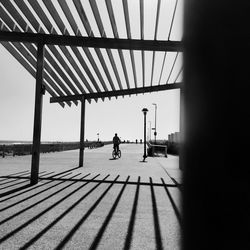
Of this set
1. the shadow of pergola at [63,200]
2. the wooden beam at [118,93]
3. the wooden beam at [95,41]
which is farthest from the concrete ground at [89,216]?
the wooden beam at [118,93]

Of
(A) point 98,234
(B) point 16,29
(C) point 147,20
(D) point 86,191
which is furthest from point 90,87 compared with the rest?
(A) point 98,234

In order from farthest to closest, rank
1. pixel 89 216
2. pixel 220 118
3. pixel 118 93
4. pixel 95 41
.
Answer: pixel 118 93, pixel 95 41, pixel 220 118, pixel 89 216

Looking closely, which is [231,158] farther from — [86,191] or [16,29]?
[16,29]

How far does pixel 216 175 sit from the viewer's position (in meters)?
8.67

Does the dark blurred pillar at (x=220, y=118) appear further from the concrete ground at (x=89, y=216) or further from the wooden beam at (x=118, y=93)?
the wooden beam at (x=118, y=93)

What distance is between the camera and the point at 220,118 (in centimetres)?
809

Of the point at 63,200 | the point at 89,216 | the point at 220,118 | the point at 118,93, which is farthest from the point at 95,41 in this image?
the point at 89,216

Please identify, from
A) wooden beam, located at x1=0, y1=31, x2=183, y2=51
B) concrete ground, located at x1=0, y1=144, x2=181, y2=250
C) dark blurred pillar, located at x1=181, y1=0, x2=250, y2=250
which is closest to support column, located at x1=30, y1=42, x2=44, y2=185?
wooden beam, located at x1=0, y1=31, x2=183, y2=51

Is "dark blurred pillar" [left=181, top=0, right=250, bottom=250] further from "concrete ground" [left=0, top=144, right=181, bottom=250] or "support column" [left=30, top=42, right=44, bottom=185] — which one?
"support column" [left=30, top=42, right=44, bottom=185]

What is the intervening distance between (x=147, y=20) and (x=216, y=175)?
5.00 meters

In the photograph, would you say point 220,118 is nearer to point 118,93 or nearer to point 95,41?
point 95,41

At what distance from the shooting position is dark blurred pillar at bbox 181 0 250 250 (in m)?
4.39

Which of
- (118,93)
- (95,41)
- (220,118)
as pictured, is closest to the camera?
(220,118)

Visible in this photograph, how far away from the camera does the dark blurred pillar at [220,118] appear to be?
4395mm
